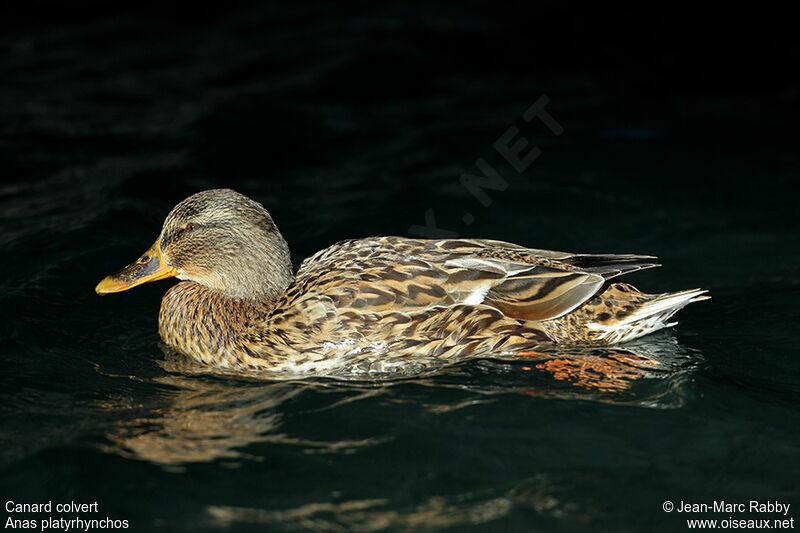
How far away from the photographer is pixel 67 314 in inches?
288

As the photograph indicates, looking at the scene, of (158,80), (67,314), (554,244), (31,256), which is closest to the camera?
(67,314)

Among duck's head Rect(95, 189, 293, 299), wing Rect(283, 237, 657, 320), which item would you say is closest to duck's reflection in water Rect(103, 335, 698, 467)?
wing Rect(283, 237, 657, 320)

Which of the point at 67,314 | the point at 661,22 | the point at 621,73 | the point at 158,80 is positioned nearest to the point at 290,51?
the point at 158,80

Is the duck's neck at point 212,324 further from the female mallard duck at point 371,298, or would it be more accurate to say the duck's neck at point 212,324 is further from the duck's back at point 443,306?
the duck's back at point 443,306

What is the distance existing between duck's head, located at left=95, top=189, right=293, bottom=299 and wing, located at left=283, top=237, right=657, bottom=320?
1.01 ft

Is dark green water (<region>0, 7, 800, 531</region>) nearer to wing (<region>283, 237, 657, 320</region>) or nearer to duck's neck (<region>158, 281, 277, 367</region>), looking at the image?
duck's neck (<region>158, 281, 277, 367</region>)

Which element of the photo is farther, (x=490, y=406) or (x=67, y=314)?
(x=67, y=314)

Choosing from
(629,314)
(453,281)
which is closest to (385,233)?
(453,281)

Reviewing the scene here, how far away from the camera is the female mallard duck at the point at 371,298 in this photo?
636 centimetres

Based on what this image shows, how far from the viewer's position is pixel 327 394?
6.08 m

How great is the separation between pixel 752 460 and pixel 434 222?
4522mm

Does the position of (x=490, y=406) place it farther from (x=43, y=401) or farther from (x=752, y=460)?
(x=43, y=401)

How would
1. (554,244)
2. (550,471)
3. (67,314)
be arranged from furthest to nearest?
(554,244), (67,314), (550,471)

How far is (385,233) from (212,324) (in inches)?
103
